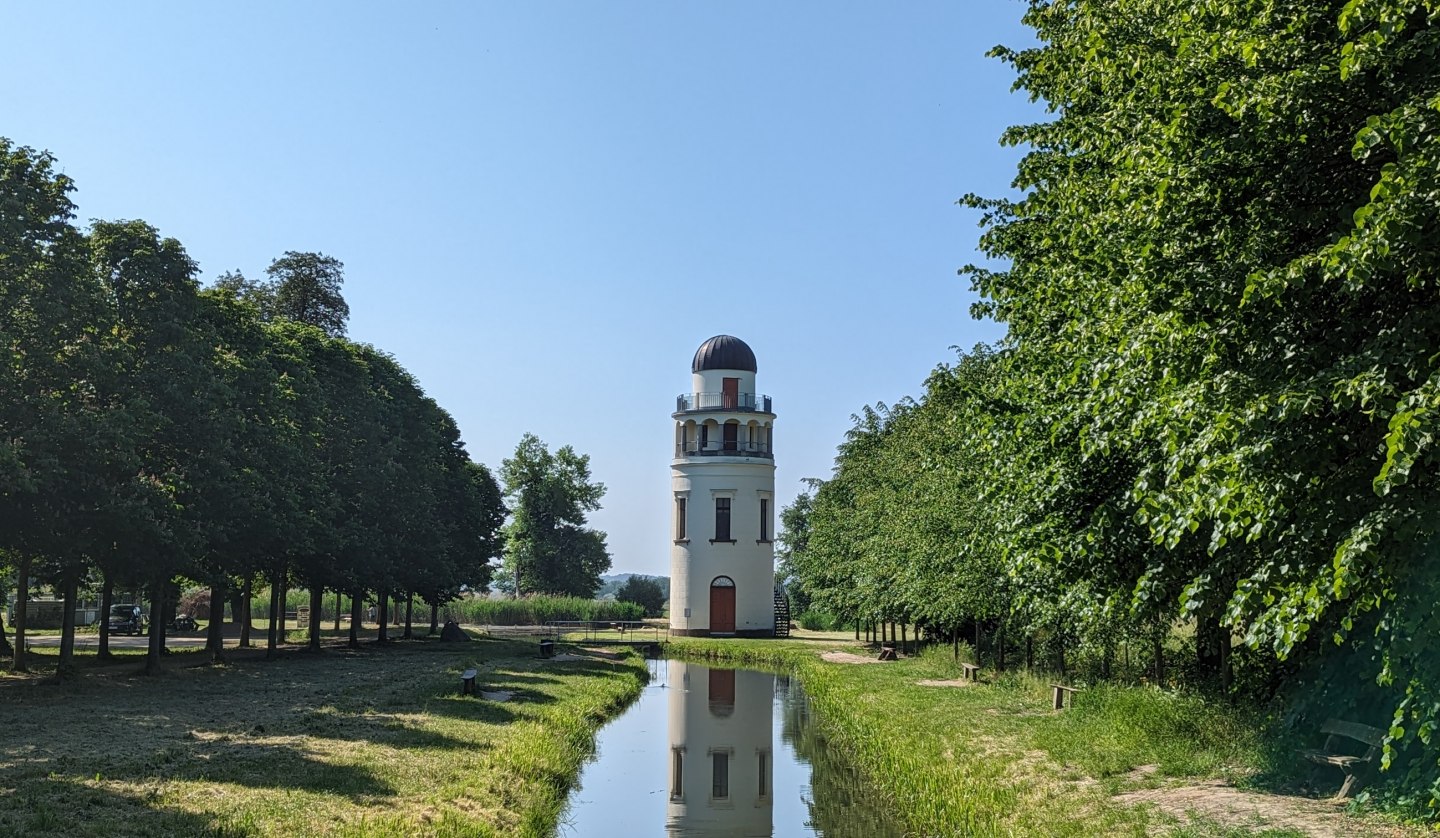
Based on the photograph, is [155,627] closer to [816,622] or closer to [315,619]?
[315,619]

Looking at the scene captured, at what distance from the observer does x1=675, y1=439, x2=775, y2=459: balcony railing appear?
65.1 m

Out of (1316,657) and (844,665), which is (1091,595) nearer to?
(1316,657)

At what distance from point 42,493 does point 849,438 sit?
41210 mm

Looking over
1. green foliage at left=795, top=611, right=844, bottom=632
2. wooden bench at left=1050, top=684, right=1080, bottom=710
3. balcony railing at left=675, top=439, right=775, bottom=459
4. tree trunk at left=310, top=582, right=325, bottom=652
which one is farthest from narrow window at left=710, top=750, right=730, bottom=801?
green foliage at left=795, top=611, right=844, bottom=632

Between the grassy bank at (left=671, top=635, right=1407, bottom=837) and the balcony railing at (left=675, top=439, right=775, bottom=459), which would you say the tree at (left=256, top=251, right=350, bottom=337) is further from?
the grassy bank at (left=671, top=635, right=1407, bottom=837)

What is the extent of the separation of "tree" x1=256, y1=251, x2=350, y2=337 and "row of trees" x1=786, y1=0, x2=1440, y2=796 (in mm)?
49949

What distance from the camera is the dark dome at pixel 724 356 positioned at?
66062 millimetres

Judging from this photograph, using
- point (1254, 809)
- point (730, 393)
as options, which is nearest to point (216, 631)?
point (1254, 809)

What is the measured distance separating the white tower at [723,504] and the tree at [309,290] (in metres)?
18.5

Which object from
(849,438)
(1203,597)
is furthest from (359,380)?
(1203,597)

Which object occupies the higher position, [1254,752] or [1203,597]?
[1203,597]

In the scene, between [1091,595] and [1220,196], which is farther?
[1091,595]

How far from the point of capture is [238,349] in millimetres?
34250

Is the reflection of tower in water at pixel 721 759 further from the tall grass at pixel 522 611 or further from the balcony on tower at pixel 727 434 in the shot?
the tall grass at pixel 522 611
